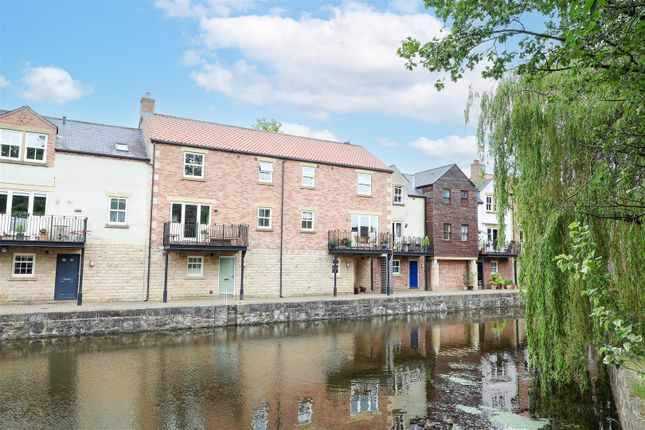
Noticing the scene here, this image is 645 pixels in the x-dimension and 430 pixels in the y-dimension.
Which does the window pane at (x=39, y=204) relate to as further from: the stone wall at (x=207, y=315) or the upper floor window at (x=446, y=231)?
the upper floor window at (x=446, y=231)

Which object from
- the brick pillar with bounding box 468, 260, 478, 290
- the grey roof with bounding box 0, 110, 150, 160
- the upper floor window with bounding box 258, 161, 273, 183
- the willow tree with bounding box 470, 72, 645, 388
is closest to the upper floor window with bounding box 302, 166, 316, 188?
the upper floor window with bounding box 258, 161, 273, 183

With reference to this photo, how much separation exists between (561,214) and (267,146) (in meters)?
17.8

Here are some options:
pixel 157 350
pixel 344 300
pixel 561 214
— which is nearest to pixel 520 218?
pixel 561 214

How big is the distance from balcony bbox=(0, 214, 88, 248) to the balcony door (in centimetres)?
372

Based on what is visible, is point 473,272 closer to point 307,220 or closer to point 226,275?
point 307,220

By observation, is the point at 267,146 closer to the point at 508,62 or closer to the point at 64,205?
the point at 64,205

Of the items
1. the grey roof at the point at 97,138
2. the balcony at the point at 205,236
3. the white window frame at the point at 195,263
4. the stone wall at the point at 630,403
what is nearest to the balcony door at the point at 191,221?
the balcony at the point at 205,236

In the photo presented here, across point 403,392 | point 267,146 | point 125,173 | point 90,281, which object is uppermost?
point 267,146

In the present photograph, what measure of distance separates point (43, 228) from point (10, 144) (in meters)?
3.62

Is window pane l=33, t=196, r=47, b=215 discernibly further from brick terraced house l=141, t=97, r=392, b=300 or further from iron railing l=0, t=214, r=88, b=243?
brick terraced house l=141, t=97, r=392, b=300

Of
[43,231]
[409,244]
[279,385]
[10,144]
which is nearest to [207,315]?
[43,231]

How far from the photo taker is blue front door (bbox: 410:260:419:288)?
95.8 ft

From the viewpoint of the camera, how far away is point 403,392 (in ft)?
32.5

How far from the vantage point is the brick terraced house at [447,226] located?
2922 centimetres
